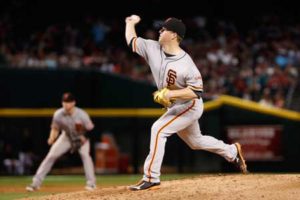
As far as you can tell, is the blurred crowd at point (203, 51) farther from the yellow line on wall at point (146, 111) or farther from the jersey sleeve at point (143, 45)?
the jersey sleeve at point (143, 45)

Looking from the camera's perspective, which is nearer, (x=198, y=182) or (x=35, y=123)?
(x=198, y=182)

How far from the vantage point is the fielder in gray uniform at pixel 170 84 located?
774 centimetres

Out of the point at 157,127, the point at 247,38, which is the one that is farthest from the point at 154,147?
the point at 247,38

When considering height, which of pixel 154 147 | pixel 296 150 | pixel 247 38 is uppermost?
pixel 247 38

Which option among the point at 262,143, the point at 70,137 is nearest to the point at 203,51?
the point at 262,143

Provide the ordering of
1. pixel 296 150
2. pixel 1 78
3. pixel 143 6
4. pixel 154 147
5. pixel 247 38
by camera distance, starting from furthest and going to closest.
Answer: pixel 143 6, pixel 247 38, pixel 1 78, pixel 296 150, pixel 154 147

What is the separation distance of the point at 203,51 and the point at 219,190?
42.4 ft

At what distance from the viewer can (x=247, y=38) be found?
853 inches

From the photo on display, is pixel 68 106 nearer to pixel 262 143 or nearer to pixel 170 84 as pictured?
pixel 170 84

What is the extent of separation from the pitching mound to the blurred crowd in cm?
898

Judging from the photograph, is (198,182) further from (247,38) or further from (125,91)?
(247,38)

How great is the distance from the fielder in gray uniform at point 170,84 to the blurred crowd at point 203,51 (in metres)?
9.56

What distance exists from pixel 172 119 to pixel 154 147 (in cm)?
36

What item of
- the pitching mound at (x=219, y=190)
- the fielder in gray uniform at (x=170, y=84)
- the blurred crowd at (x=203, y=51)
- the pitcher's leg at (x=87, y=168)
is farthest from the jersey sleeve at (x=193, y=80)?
the blurred crowd at (x=203, y=51)
